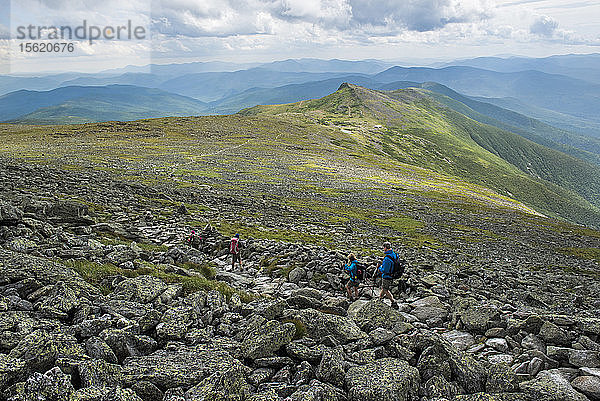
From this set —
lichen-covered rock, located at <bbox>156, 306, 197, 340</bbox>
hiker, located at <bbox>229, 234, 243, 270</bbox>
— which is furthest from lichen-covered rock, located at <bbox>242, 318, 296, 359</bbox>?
hiker, located at <bbox>229, 234, 243, 270</bbox>

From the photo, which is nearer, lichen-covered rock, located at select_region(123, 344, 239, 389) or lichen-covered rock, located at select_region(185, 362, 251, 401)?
lichen-covered rock, located at select_region(185, 362, 251, 401)

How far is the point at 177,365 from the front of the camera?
9281 mm

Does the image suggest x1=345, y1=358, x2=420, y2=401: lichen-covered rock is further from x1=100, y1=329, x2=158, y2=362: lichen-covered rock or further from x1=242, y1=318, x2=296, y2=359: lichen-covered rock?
x1=100, y1=329, x2=158, y2=362: lichen-covered rock

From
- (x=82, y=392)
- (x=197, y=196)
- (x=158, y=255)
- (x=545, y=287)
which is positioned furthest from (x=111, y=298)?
(x=197, y=196)

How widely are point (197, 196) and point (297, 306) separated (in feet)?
133

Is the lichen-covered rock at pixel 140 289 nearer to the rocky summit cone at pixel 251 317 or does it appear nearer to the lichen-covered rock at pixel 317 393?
the rocky summit cone at pixel 251 317

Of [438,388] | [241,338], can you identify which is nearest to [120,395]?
[241,338]

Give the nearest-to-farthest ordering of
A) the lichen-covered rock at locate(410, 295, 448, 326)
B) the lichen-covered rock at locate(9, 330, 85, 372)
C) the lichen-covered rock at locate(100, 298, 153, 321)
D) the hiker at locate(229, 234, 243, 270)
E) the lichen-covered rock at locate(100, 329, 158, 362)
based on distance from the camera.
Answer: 1. the lichen-covered rock at locate(9, 330, 85, 372)
2. the lichen-covered rock at locate(100, 329, 158, 362)
3. the lichen-covered rock at locate(100, 298, 153, 321)
4. the lichen-covered rock at locate(410, 295, 448, 326)
5. the hiker at locate(229, 234, 243, 270)

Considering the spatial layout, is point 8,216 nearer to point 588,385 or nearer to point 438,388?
point 438,388

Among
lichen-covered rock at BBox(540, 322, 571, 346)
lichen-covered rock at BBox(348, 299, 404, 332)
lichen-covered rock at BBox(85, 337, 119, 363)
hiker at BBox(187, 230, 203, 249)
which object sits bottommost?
hiker at BBox(187, 230, 203, 249)

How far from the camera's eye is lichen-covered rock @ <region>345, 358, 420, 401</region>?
28.7ft

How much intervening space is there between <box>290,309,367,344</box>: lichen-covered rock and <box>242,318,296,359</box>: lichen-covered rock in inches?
36.1

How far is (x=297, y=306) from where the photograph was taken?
14094mm

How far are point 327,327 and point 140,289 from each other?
719 cm
